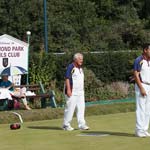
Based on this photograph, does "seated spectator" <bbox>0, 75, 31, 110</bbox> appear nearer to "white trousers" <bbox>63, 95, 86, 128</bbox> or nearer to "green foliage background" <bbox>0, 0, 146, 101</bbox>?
"green foliage background" <bbox>0, 0, 146, 101</bbox>

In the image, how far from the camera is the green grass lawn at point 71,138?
425 inches

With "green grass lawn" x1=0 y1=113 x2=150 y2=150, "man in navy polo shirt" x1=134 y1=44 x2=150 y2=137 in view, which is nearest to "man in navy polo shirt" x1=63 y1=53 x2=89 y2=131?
"green grass lawn" x1=0 y1=113 x2=150 y2=150

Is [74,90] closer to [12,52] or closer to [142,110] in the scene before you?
[142,110]

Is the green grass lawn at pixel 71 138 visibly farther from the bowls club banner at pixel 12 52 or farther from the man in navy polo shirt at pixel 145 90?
the bowls club banner at pixel 12 52

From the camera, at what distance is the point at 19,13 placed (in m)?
37.1

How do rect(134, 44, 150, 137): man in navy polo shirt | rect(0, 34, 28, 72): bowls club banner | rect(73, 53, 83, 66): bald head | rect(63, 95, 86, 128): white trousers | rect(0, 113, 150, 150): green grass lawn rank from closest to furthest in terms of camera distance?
1. rect(0, 113, 150, 150): green grass lawn
2. rect(134, 44, 150, 137): man in navy polo shirt
3. rect(73, 53, 83, 66): bald head
4. rect(63, 95, 86, 128): white trousers
5. rect(0, 34, 28, 72): bowls club banner

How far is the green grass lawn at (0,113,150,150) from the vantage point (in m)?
10.8

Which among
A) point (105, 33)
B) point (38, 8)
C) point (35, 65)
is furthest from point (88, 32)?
point (35, 65)

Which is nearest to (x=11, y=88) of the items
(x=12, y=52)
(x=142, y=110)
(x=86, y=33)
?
(x=12, y=52)

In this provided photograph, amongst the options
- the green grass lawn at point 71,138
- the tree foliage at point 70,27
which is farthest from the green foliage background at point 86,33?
the green grass lawn at point 71,138

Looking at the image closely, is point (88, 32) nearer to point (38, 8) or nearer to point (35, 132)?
point (38, 8)

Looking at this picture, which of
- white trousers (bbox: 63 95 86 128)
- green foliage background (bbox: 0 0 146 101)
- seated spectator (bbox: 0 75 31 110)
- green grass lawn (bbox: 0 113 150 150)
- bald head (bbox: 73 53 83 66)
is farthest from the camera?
green foliage background (bbox: 0 0 146 101)

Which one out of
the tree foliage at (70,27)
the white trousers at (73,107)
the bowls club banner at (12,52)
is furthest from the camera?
the tree foliage at (70,27)

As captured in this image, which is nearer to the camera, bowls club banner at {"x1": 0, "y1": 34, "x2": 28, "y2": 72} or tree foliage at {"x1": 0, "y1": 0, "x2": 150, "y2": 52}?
bowls club banner at {"x1": 0, "y1": 34, "x2": 28, "y2": 72}
